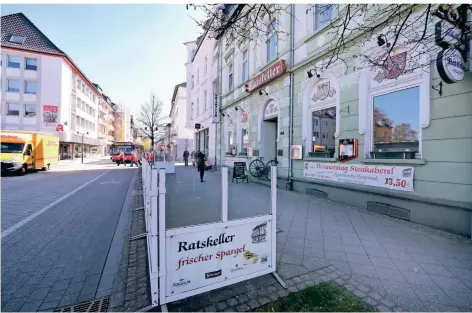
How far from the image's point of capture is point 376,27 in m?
3.92

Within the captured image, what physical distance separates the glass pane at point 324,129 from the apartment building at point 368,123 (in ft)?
0.12

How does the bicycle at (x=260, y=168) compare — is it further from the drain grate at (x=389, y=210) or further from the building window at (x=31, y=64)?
the building window at (x=31, y=64)

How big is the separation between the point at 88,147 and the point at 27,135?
32.6 meters

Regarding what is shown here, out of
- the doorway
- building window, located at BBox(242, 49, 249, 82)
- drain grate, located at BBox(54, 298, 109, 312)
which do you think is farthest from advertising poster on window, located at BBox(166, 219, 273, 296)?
building window, located at BBox(242, 49, 249, 82)

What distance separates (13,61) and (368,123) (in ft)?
130

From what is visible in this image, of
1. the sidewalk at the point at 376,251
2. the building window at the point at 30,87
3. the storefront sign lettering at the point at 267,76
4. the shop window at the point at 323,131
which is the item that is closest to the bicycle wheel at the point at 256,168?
the shop window at the point at 323,131

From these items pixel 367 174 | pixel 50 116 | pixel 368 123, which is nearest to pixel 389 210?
pixel 367 174

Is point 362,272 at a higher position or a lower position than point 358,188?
lower

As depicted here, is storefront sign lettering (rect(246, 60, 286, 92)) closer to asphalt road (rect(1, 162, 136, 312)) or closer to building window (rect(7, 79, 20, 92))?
asphalt road (rect(1, 162, 136, 312))

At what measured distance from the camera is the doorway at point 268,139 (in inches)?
469

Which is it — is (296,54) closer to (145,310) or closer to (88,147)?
(145,310)

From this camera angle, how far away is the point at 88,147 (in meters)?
44.9

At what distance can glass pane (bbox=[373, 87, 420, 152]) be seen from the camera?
5.61m

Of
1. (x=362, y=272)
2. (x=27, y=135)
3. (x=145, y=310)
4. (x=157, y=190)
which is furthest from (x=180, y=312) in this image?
(x=27, y=135)
